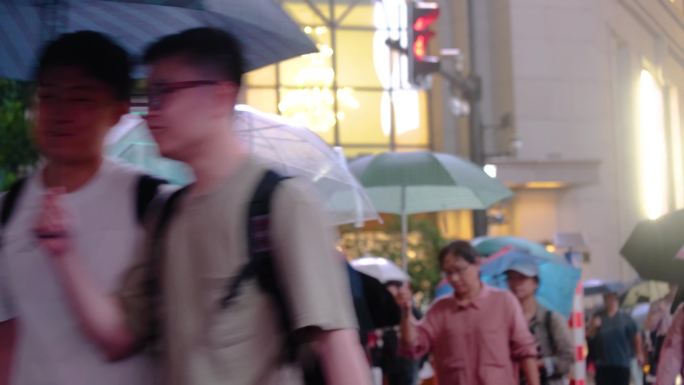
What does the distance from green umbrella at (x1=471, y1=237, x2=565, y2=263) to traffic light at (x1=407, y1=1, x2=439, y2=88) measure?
3908 millimetres

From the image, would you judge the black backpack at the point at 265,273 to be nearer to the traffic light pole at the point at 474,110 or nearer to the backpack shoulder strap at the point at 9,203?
the backpack shoulder strap at the point at 9,203

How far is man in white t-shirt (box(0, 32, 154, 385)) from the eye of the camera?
3.48 meters

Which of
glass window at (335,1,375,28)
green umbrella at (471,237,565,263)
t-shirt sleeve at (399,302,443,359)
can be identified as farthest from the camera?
glass window at (335,1,375,28)

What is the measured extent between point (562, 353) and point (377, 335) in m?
3.02

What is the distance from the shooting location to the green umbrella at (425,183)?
12539mm

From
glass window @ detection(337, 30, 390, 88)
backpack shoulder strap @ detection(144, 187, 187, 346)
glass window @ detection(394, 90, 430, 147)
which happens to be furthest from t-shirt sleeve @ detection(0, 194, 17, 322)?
glass window @ detection(394, 90, 430, 147)

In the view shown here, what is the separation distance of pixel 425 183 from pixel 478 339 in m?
4.13

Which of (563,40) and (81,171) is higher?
(563,40)

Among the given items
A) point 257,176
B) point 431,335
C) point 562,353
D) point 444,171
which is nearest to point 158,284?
point 257,176

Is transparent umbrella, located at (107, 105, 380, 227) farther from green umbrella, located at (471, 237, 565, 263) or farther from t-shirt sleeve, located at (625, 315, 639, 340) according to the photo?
t-shirt sleeve, located at (625, 315, 639, 340)

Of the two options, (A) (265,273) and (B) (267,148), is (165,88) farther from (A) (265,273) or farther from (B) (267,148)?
(B) (267,148)

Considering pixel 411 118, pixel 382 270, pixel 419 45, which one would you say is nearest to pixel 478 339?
pixel 382 270

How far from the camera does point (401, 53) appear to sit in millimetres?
20391

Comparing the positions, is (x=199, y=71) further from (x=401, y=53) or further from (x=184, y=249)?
(x=401, y=53)
